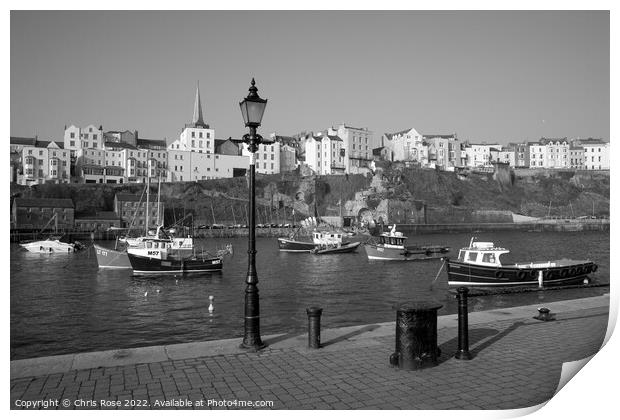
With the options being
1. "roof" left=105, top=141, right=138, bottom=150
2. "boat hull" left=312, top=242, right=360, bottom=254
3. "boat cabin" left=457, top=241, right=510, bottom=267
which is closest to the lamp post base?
"boat cabin" left=457, top=241, right=510, bottom=267

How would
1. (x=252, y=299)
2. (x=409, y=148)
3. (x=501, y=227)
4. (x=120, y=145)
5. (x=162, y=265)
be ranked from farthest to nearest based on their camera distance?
1. (x=409, y=148)
2. (x=501, y=227)
3. (x=120, y=145)
4. (x=162, y=265)
5. (x=252, y=299)

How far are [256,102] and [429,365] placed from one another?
4.88 metres

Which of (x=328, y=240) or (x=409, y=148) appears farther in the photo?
(x=409, y=148)

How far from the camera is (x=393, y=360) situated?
6734 mm

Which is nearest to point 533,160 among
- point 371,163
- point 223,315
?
point 371,163

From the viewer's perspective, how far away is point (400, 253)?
43.0 metres

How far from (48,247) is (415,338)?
5345 centimetres

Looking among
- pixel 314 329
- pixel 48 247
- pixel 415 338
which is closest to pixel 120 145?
pixel 48 247

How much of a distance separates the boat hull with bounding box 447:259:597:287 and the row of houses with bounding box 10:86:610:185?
192ft

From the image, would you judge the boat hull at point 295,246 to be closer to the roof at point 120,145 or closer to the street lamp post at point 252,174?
the street lamp post at point 252,174

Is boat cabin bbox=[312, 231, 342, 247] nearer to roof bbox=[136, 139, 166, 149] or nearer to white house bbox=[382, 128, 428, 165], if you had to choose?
roof bbox=[136, 139, 166, 149]

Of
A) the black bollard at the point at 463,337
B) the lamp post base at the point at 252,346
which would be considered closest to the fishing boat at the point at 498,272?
the black bollard at the point at 463,337

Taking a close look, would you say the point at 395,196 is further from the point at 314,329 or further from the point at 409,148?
the point at 314,329

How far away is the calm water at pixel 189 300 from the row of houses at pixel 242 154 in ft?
156
